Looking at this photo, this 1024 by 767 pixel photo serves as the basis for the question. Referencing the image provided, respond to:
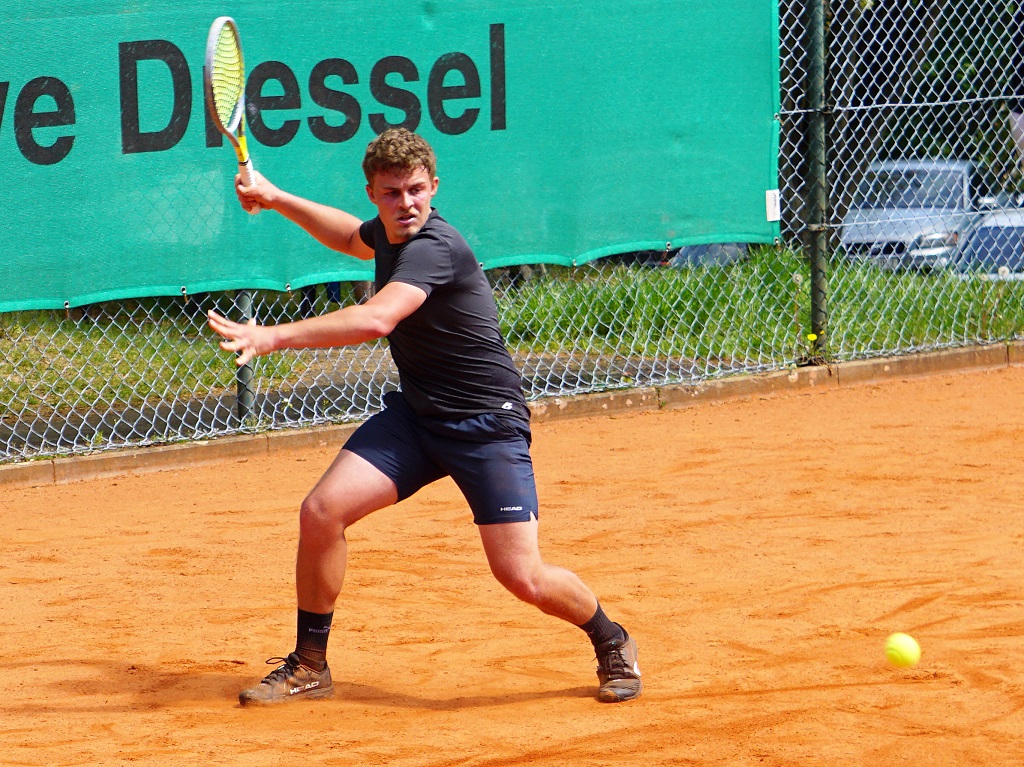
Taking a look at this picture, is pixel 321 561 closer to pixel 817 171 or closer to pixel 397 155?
pixel 397 155

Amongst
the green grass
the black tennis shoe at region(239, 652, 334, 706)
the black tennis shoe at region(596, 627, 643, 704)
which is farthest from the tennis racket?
the green grass

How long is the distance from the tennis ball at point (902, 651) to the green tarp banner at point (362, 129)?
381 centimetres

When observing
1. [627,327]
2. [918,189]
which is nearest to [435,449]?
[627,327]

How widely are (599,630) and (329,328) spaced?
1.25m

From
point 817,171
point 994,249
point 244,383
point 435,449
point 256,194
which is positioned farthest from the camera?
point 994,249

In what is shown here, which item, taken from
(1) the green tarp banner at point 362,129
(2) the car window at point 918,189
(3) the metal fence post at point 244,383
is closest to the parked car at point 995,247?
(2) the car window at point 918,189

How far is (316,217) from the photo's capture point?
416 centimetres

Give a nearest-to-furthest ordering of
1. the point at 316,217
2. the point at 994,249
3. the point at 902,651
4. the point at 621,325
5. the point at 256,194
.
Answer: the point at 902,651, the point at 256,194, the point at 316,217, the point at 621,325, the point at 994,249

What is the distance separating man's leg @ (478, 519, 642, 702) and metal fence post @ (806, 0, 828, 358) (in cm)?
482

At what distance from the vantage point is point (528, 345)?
26.6ft

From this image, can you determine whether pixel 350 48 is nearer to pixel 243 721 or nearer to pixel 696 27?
pixel 696 27

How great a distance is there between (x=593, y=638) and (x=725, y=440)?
336 cm

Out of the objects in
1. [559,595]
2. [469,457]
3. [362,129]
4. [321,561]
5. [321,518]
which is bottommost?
[559,595]

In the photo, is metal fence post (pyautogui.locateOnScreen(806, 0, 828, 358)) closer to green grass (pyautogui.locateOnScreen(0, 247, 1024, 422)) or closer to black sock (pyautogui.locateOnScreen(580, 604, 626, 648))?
green grass (pyautogui.locateOnScreen(0, 247, 1024, 422))
